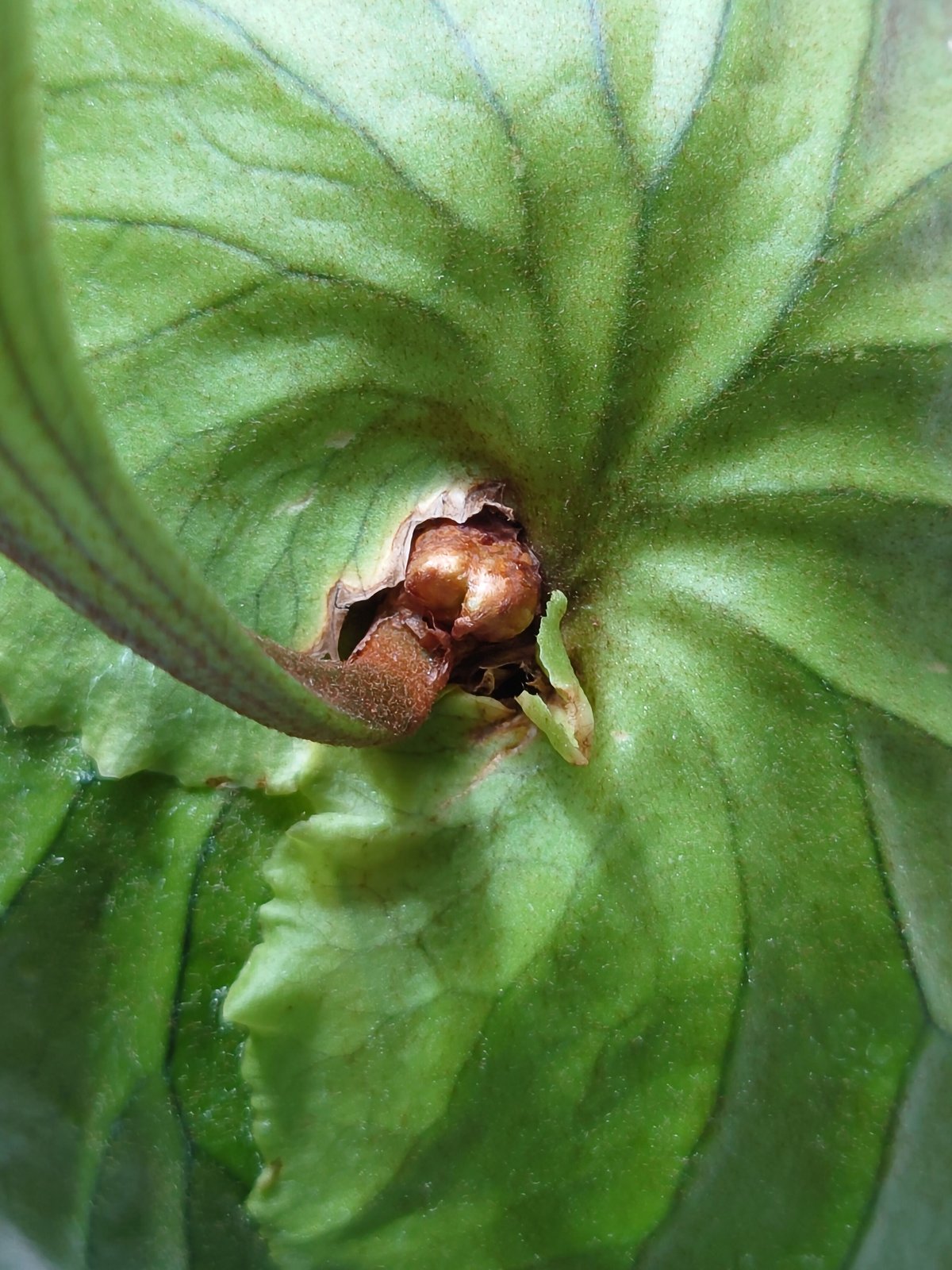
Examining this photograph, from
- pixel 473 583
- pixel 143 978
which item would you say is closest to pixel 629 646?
pixel 473 583

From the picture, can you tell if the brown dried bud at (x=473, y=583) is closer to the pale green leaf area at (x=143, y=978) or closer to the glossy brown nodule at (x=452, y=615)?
the glossy brown nodule at (x=452, y=615)

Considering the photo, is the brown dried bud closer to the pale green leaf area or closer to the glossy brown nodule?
the glossy brown nodule

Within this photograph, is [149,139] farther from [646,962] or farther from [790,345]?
[646,962]

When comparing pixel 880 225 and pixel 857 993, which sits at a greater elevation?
pixel 880 225

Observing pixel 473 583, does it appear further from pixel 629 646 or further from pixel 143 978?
pixel 143 978

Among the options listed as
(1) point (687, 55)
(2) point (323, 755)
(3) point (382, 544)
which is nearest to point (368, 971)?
(2) point (323, 755)

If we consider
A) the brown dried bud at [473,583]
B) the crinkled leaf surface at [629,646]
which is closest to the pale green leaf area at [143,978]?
the crinkled leaf surface at [629,646]
